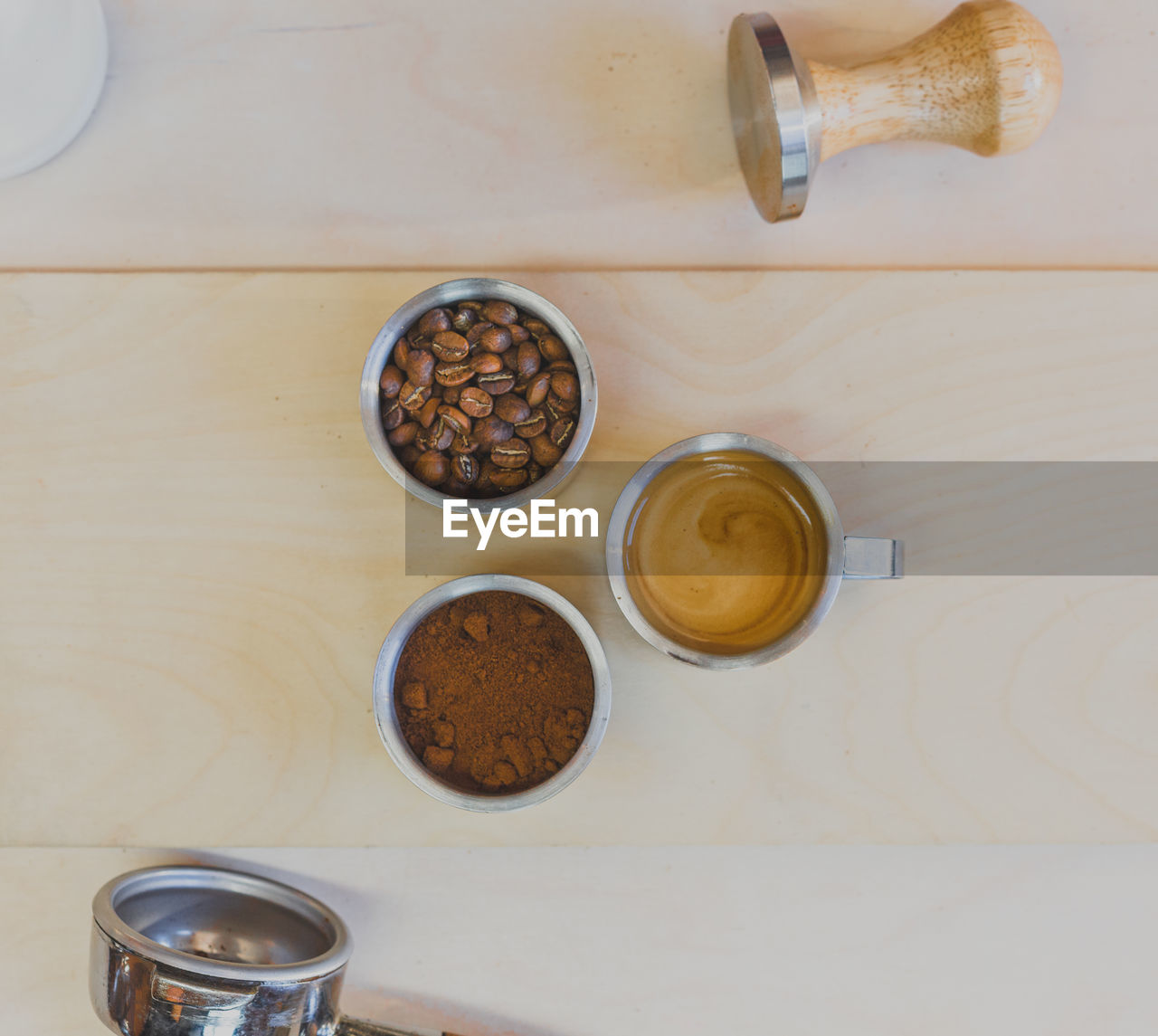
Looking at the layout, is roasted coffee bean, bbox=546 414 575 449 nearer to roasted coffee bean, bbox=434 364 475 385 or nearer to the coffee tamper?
roasted coffee bean, bbox=434 364 475 385

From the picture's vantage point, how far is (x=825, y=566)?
60cm

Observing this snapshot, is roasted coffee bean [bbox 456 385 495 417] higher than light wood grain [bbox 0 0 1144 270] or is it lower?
lower

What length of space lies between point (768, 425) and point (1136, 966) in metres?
0.63

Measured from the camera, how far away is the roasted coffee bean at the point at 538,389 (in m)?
0.60

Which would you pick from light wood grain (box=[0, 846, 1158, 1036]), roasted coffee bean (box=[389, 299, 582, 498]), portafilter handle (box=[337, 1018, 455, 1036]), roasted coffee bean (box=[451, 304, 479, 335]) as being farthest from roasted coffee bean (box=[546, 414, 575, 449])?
portafilter handle (box=[337, 1018, 455, 1036])

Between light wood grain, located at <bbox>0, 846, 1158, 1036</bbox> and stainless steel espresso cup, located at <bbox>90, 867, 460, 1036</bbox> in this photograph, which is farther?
light wood grain, located at <bbox>0, 846, 1158, 1036</bbox>

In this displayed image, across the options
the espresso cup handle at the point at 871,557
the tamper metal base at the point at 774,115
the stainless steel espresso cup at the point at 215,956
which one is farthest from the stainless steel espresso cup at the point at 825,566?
the stainless steel espresso cup at the point at 215,956

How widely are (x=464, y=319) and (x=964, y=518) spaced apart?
0.43m

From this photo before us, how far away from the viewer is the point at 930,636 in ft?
2.18


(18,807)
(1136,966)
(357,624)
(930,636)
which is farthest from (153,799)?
(1136,966)

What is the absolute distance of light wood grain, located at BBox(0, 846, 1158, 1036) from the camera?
75 cm

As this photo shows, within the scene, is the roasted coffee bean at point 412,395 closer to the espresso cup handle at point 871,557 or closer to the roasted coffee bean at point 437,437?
the roasted coffee bean at point 437,437

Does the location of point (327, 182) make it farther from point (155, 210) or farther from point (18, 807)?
point (18, 807)

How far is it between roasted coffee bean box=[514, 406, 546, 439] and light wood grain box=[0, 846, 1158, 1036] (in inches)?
15.2
